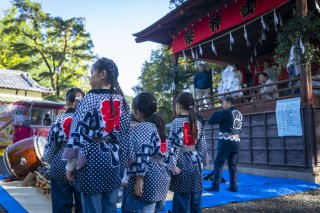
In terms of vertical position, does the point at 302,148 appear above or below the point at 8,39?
below

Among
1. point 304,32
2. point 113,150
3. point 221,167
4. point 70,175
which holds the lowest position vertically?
point 221,167

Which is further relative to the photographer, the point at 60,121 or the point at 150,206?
the point at 60,121

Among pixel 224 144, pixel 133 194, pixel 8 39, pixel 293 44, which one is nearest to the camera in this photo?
pixel 133 194

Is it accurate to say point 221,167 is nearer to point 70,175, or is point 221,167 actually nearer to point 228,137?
point 228,137

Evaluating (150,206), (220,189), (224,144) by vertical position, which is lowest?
(220,189)

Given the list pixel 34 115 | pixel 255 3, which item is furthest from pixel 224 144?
pixel 34 115

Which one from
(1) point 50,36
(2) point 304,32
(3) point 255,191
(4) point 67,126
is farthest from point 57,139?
(1) point 50,36

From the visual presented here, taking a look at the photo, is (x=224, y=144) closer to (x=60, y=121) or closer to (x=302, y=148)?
(x=302, y=148)

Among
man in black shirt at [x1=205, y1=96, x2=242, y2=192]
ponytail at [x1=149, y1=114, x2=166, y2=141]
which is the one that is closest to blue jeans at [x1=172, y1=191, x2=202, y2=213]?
ponytail at [x1=149, y1=114, x2=166, y2=141]

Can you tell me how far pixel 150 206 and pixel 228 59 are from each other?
11.1 meters

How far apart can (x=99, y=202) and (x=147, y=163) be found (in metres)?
0.49

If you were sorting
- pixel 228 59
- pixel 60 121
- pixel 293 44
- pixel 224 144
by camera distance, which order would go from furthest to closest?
pixel 228 59 → pixel 293 44 → pixel 224 144 → pixel 60 121

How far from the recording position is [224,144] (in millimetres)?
5949

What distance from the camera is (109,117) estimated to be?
7.94 feet
